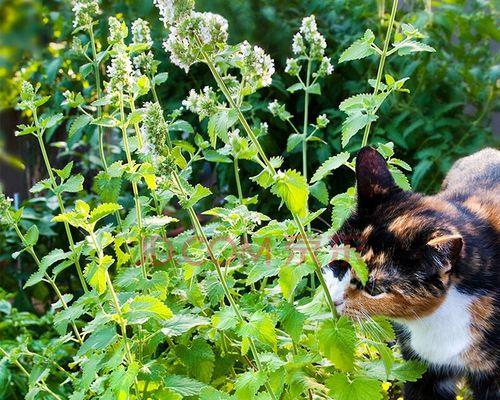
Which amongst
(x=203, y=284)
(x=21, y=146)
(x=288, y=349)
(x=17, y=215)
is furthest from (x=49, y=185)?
(x=21, y=146)

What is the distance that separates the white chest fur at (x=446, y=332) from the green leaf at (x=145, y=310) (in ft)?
1.53

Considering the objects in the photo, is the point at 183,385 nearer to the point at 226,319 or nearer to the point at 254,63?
the point at 226,319

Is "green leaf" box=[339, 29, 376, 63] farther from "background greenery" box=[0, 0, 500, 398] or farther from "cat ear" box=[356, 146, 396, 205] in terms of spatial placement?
"background greenery" box=[0, 0, 500, 398]

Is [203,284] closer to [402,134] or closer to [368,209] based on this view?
[368,209]

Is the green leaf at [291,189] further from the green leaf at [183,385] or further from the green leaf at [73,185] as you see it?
the green leaf at [73,185]

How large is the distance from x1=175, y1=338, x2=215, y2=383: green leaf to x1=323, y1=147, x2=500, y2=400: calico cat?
0.31 metres

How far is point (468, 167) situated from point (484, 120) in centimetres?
146

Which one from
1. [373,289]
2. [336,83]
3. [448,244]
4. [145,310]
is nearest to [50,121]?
[145,310]

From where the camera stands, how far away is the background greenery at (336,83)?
318 cm

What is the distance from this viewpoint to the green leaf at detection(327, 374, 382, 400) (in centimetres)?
138

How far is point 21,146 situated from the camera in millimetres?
3844

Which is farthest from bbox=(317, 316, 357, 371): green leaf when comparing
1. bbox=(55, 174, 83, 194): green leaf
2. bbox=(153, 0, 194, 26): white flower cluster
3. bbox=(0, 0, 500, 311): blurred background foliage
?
bbox=(0, 0, 500, 311): blurred background foliage

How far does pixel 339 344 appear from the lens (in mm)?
1348

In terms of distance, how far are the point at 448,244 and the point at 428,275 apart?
91 mm
